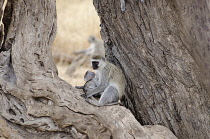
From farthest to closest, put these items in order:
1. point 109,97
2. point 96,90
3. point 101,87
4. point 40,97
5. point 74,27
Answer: point 74,27 < point 101,87 < point 96,90 < point 109,97 < point 40,97

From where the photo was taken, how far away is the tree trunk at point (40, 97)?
3.98 m

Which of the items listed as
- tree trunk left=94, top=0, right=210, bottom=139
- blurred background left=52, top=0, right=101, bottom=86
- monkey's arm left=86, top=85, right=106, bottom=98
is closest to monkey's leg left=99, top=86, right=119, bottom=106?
monkey's arm left=86, top=85, right=106, bottom=98

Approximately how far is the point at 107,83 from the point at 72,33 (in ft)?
23.7

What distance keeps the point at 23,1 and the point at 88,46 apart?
769 centimetres

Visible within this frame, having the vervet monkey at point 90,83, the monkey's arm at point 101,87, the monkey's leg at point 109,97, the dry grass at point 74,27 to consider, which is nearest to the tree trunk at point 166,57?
the monkey's leg at point 109,97

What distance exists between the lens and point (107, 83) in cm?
477

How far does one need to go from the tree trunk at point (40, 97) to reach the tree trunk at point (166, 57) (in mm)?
308

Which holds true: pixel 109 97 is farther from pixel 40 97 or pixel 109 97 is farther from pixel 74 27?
pixel 74 27

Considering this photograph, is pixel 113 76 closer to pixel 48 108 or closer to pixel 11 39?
pixel 48 108

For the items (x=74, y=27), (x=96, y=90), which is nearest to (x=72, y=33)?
(x=74, y=27)

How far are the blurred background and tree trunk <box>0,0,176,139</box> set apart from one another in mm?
4613

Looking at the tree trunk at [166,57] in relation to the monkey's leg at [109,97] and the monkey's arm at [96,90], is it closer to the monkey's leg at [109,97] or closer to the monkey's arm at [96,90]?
the monkey's leg at [109,97]

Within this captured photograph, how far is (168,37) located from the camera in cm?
408

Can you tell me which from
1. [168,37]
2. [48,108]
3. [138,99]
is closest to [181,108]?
[138,99]
